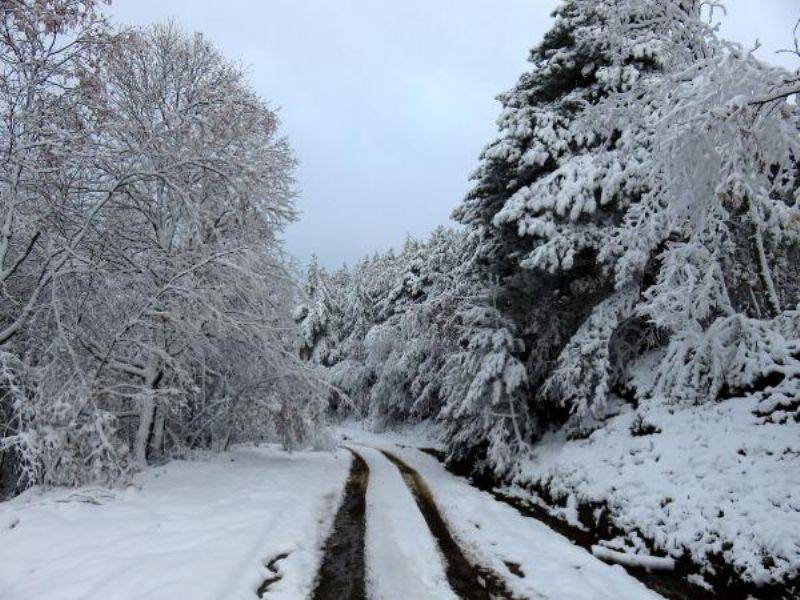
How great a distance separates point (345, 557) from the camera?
7.65 metres

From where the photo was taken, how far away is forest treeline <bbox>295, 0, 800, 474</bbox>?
23.3ft

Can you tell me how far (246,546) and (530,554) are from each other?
424 cm

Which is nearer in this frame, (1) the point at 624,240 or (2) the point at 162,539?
(2) the point at 162,539

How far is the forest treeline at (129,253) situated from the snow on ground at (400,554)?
477 cm

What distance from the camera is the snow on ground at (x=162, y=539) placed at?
573 cm

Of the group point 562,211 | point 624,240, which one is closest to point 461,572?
point 624,240

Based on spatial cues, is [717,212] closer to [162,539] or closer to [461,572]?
[461,572]

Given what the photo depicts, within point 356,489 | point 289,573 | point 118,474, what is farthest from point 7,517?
point 356,489

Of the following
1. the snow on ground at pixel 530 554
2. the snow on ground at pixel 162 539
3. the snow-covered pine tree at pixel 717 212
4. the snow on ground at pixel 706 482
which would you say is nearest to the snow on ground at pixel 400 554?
the snow on ground at pixel 530 554

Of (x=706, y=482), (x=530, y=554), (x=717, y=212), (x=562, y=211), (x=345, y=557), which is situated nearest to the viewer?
(x=345, y=557)

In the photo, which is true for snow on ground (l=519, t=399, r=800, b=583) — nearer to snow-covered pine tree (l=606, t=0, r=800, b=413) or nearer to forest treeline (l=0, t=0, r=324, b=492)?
snow-covered pine tree (l=606, t=0, r=800, b=413)

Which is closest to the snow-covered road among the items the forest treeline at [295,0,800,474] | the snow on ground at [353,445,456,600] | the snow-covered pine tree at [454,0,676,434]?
the snow on ground at [353,445,456,600]

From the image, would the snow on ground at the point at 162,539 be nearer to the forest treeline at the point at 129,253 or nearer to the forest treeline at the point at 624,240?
the forest treeline at the point at 129,253

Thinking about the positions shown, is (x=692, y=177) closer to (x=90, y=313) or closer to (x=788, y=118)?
(x=788, y=118)
